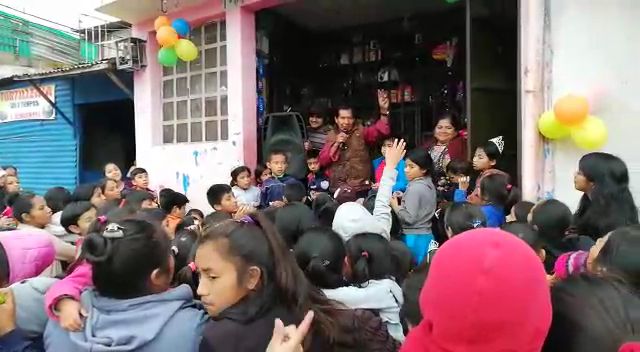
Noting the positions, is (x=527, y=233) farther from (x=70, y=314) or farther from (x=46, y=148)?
(x=46, y=148)

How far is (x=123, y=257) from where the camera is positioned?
70.1 inches

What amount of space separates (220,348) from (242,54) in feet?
17.3

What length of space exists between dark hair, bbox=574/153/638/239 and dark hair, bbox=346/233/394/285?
154 cm

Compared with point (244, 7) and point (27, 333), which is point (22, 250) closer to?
point (27, 333)

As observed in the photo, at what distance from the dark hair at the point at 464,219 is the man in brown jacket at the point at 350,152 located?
281 cm

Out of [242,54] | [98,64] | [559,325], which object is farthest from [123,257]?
[98,64]

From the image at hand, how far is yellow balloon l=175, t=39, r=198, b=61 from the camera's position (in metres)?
6.80

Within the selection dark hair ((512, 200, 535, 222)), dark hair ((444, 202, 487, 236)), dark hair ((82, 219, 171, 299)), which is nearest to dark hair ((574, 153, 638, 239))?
dark hair ((512, 200, 535, 222))

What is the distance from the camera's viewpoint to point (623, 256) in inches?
70.2

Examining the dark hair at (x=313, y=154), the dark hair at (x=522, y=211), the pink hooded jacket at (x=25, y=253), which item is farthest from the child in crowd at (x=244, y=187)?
the pink hooded jacket at (x=25, y=253)

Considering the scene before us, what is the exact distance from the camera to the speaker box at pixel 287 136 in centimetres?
627

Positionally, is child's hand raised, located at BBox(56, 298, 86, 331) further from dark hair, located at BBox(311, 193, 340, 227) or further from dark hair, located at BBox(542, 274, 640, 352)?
dark hair, located at BBox(311, 193, 340, 227)

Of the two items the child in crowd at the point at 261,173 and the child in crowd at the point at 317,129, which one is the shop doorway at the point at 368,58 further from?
the child in crowd at the point at 261,173

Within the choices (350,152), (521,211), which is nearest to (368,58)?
(350,152)
